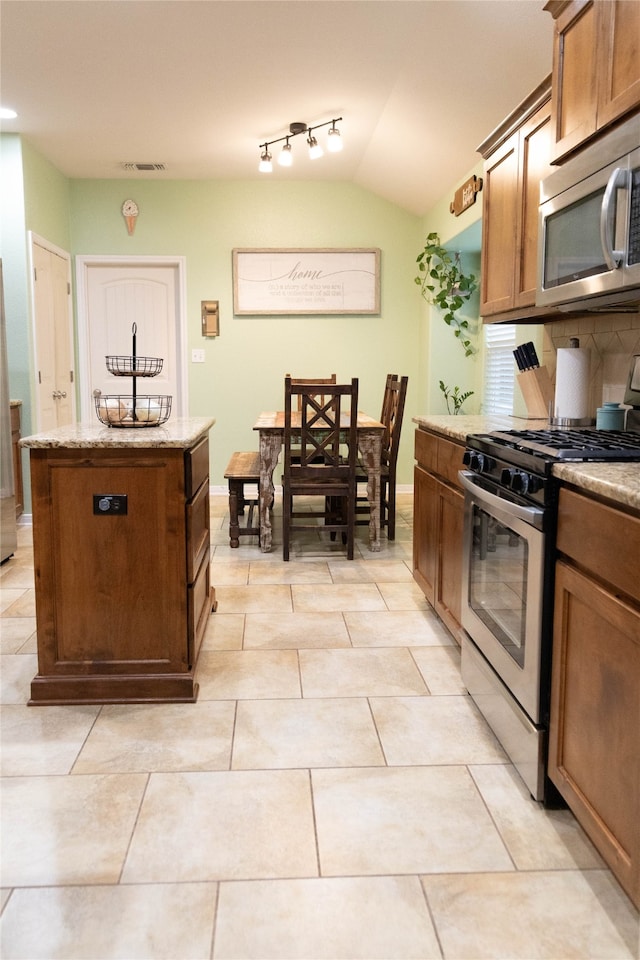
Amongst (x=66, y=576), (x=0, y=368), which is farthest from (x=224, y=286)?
(x=66, y=576)

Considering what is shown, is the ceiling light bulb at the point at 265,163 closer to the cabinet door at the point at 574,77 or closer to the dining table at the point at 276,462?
the dining table at the point at 276,462

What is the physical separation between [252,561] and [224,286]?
2.94m

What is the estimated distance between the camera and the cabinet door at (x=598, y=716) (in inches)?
56.2

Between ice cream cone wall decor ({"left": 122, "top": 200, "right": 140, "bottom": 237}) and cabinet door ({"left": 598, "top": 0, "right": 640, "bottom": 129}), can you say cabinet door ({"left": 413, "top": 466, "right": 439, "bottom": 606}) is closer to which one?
cabinet door ({"left": 598, "top": 0, "right": 640, "bottom": 129})

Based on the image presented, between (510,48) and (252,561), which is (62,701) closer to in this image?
(252,561)

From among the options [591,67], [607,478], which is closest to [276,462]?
[591,67]

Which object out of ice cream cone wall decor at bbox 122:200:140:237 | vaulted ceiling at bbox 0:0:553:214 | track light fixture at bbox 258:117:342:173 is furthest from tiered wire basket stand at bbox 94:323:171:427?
ice cream cone wall decor at bbox 122:200:140:237

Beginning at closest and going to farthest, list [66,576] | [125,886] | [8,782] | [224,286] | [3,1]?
[125,886] < [8,782] < [66,576] < [3,1] < [224,286]

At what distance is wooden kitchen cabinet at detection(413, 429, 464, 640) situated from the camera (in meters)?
2.83

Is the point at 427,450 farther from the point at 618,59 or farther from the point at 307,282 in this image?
the point at 307,282

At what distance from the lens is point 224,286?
637 cm

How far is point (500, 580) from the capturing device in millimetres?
2217

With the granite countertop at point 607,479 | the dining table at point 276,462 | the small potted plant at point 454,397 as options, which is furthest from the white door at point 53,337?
the granite countertop at point 607,479

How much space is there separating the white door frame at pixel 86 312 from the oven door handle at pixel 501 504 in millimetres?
4259
